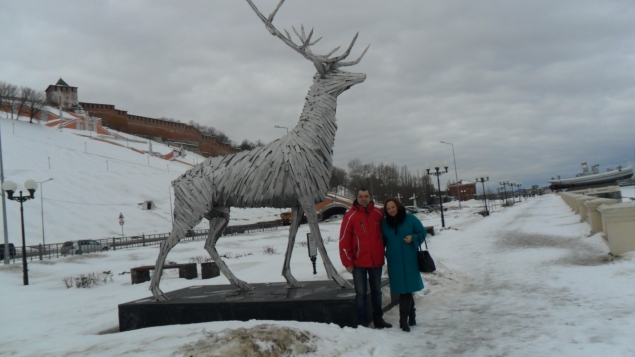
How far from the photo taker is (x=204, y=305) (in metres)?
5.90

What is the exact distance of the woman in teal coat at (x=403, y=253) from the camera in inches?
203

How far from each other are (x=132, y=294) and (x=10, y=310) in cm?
247

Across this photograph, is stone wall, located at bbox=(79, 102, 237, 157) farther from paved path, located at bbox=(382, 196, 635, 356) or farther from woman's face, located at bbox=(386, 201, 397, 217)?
woman's face, located at bbox=(386, 201, 397, 217)

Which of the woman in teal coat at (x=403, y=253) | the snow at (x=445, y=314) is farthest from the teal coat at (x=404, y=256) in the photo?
the snow at (x=445, y=314)

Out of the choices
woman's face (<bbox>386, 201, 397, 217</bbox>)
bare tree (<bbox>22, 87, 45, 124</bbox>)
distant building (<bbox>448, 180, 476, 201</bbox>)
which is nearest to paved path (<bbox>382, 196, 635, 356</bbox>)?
woman's face (<bbox>386, 201, 397, 217</bbox>)

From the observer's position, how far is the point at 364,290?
17.2 feet

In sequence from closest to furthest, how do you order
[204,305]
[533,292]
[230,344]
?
[230,344], [204,305], [533,292]

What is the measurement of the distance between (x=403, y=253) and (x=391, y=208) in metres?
0.57

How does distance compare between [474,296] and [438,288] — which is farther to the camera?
[438,288]

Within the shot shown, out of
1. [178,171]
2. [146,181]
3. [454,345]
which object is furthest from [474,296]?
[178,171]

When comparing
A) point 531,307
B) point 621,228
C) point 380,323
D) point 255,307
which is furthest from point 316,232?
point 621,228

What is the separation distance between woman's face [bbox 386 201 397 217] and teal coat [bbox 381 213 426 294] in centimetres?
17

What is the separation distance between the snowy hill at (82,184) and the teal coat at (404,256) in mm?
33327

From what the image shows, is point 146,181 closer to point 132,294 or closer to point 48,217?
point 48,217
